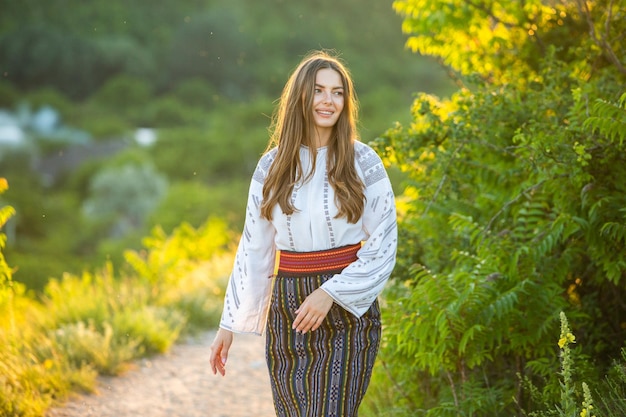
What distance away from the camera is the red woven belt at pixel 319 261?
10.3 feet

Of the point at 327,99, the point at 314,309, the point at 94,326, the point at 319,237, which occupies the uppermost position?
the point at 327,99

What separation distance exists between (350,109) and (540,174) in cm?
131

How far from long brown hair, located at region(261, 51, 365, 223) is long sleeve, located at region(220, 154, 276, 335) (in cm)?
7

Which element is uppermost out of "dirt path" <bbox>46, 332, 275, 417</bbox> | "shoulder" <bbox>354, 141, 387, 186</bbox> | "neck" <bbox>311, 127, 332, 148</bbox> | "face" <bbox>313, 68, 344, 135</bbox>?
"face" <bbox>313, 68, 344, 135</bbox>

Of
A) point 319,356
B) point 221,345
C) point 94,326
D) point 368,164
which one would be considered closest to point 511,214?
point 368,164

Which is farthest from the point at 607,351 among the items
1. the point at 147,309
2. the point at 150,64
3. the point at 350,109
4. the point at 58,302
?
the point at 150,64

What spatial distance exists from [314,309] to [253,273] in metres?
0.39

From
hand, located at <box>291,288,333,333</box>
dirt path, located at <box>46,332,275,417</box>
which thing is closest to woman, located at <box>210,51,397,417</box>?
hand, located at <box>291,288,333,333</box>

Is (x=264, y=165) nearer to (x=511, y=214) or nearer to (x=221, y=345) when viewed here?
(x=221, y=345)

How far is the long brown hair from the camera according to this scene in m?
3.11

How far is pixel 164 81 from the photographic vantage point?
60.6 metres

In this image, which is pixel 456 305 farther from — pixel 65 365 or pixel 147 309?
pixel 147 309

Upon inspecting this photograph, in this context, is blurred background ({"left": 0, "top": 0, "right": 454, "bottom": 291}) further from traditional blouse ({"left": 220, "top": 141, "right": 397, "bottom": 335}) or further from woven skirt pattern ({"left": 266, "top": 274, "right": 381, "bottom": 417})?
woven skirt pattern ({"left": 266, "top": 274, "right": 381, "bottom": 417})

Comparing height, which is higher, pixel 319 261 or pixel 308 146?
pixel 308 146
